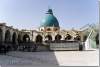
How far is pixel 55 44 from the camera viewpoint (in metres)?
10.4

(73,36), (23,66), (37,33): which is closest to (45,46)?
(73,36)

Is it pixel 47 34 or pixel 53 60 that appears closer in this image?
pixel 53 60

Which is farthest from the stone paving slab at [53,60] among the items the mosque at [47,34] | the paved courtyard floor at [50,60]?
the mosque at [47,34]

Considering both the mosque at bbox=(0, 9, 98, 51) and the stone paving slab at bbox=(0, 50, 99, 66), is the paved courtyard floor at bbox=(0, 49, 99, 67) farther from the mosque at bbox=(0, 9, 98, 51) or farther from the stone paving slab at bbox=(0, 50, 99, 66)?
the mosque at bbox=(0, 9, 98, 51)

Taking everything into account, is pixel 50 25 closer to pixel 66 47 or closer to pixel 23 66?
pixel 66 47

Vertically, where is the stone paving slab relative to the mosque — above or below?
below

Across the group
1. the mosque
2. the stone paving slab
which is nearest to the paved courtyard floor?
the stone paving slab

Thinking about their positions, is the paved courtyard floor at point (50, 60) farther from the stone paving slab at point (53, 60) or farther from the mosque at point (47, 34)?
the mosque at point (47, 34)

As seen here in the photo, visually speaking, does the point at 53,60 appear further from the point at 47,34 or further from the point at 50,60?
the point at 47,34

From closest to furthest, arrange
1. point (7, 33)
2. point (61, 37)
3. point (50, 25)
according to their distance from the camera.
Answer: point (7, 33) → point (61, 37) → point (50, 25)

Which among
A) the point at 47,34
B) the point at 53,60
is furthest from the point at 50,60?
the point at 47,34

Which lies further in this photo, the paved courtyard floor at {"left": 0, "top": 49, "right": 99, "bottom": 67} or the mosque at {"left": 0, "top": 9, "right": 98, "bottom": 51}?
the mosque at {"left": 0, "top": 9, "right": 98, "bottom": 51}

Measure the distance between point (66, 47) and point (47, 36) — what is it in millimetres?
4736

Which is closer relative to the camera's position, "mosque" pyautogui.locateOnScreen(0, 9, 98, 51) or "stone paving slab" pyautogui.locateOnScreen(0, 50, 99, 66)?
"stone paving slab" pyautogui.locateOnScreen(0, 50, 99, 66)
